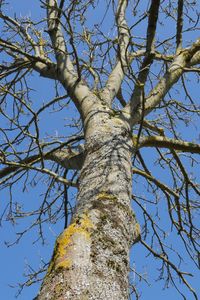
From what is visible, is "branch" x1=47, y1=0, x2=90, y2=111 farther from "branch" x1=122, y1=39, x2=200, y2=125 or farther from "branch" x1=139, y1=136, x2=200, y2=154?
"branch" x1=139, y1=136, x2=200, y2=154

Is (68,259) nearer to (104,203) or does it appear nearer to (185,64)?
(104,203)

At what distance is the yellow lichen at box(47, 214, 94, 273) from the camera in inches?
69.2

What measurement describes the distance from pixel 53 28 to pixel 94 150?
7.82ft

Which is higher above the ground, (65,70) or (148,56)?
(65,70)

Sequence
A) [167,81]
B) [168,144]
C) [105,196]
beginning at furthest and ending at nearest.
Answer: [167,81] → [168,144] → [105,196]

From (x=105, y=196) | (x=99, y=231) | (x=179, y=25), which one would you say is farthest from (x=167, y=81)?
(x=99, y=231)

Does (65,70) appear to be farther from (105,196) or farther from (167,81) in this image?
(105,196)

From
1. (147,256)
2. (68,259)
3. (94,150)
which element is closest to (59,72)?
(94,150)

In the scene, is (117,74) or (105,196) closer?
(105,196)

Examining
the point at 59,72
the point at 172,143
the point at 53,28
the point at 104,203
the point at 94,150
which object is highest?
the point at 53,28

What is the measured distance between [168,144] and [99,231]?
178 centimetres

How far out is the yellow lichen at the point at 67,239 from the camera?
1757mm

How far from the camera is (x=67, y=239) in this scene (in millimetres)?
1908

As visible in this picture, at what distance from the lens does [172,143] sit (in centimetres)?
357
